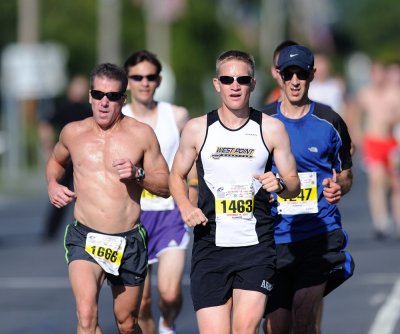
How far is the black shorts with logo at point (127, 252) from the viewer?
29.0 ft

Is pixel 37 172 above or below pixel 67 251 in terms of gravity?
below

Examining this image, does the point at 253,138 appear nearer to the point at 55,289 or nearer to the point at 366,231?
the point at 55,289

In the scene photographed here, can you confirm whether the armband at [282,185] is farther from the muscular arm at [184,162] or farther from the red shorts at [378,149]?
the red shorts at [378,149]

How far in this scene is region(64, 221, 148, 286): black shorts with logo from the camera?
8.84 m

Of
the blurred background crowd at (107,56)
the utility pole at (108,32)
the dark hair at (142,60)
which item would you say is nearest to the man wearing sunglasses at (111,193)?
the dark hair at (142,60)

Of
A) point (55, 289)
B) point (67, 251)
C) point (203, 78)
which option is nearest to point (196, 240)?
point (67, 251)

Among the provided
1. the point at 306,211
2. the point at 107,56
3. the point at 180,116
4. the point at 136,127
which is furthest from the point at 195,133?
the point at 107,56

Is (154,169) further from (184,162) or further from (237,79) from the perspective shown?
(237,79)

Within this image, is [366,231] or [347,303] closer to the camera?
[347,303]

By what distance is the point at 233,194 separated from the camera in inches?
322

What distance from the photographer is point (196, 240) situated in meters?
8.38

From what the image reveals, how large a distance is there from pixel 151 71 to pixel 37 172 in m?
30.3

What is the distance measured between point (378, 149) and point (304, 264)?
10.2 metres

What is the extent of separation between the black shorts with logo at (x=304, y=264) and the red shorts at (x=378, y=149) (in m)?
9.96
